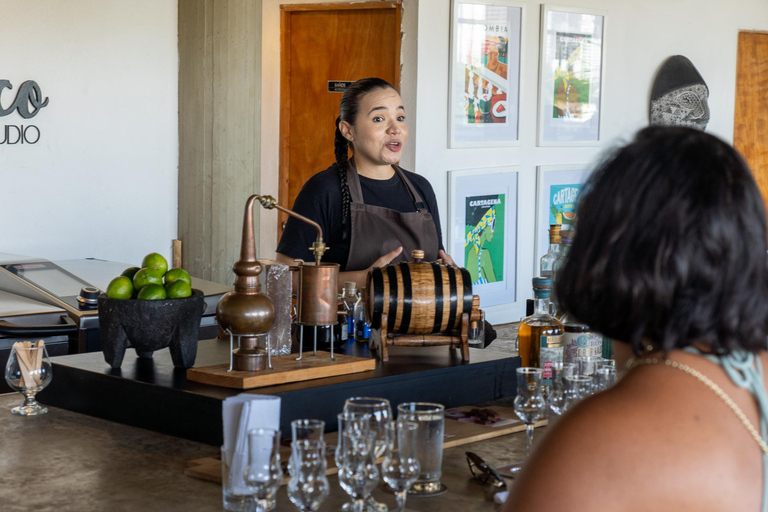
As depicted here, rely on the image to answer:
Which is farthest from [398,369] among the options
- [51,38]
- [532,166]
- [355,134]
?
[532,166]

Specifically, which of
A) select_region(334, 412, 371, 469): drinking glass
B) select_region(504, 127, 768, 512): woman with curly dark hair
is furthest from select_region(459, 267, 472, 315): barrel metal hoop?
select_region(504, 127, 768, 512): woman with curly dark hair

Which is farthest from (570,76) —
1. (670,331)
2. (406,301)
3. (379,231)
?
(670,331)

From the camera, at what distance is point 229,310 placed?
2.02 m

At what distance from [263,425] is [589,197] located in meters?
0.74

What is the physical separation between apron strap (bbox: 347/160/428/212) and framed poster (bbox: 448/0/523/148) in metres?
1.62

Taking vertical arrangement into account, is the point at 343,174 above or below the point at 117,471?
above

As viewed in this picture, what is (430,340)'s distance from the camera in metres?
2.42

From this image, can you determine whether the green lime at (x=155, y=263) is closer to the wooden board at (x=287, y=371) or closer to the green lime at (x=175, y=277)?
the green lime at (x=175, y=277)

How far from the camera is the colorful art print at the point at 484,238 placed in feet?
17.3

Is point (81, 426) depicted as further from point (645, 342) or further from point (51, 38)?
point (51, 38)

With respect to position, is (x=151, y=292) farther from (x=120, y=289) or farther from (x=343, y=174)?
(x=343, y=174)

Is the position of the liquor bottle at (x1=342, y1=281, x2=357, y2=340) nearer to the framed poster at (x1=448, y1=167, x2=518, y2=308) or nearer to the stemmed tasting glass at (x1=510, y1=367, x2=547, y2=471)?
the stemmed tasting glass at (x1=510, y1=367, x2=547, y2=471)

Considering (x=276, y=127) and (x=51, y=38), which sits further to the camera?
(x=276, y=127)

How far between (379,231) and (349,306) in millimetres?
699
